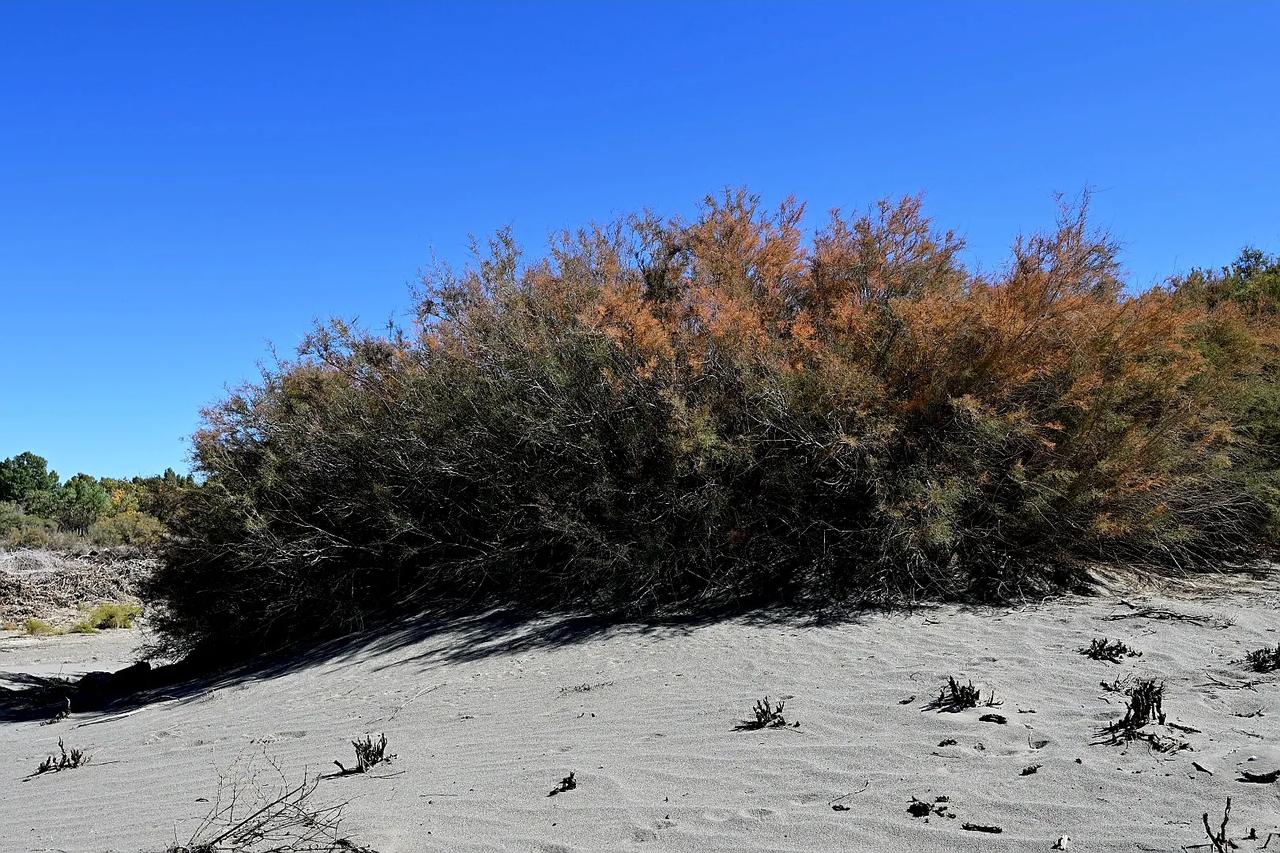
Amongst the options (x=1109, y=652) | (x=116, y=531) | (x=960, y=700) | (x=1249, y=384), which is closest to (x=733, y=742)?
(x=960, y=700)

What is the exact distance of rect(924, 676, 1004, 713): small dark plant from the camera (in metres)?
5.75

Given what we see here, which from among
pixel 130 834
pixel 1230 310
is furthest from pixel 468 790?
pixel 1230 310

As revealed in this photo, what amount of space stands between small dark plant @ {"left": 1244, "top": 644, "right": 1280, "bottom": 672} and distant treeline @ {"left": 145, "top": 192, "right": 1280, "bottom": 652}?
3.23 meters

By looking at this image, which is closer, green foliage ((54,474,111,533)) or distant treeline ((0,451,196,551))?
distant treeline ((0,451,196,551))

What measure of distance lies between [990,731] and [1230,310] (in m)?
9.47

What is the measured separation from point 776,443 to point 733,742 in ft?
17.4

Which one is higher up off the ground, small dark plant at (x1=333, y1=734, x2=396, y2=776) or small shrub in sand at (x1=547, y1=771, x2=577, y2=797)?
small dark plant at (x1=333, y1=734, x2=396, y2=776)

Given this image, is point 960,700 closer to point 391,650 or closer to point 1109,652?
point 1109,652

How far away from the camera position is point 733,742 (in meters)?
5.56

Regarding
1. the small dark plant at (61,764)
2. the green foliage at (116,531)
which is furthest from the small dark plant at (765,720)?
the green foliage at (116,531)

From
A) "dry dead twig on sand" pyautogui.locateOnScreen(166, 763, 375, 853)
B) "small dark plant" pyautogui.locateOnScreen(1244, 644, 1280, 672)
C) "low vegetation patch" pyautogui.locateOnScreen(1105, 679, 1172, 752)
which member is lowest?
"small dark plant" pyautogui.locateOnScreen(1244, 644, 1280, 672)

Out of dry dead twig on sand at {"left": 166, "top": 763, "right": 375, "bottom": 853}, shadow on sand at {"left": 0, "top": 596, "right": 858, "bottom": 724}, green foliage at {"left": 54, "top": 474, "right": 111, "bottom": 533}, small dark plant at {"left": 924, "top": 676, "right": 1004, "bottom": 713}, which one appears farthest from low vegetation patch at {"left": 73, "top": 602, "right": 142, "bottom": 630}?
small dark plant at {"left": 924, "top": 676, "right": 1004, "bottom": 713}

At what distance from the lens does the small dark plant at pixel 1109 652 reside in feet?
23.0

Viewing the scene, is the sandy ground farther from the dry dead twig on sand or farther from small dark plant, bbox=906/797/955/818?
the dry dead twig on sand
